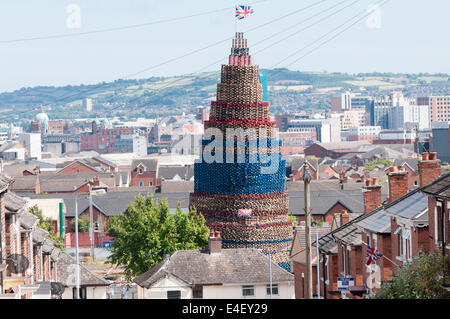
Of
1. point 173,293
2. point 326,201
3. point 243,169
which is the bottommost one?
point 326,201

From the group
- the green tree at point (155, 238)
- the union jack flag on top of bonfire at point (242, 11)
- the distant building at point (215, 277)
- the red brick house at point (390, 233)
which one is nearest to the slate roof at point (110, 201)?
the union jack flag on top of bonfire at point (242, 11)

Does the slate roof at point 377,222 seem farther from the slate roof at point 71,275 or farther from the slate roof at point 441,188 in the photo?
the slate roof at point 71,275

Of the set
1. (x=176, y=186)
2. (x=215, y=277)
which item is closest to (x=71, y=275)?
(x=215, y=277)

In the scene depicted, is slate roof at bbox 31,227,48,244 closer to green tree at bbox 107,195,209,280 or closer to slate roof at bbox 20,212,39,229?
slate roof at bbox 20,212,39,229

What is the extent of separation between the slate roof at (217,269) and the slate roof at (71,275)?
269 cm

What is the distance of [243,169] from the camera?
98.6 meters

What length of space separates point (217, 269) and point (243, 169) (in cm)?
3976

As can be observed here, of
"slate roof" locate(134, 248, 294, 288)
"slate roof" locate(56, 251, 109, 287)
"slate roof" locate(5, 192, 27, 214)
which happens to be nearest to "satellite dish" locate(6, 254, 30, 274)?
"slate roof" locate(5, 192, 27, 214)

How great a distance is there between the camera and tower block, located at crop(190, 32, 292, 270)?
96.2 m

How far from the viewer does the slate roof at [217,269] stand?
2279 inches

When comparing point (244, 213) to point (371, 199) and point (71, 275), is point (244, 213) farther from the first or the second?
point (371, 199)

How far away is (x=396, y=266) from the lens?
4141 centimetres
